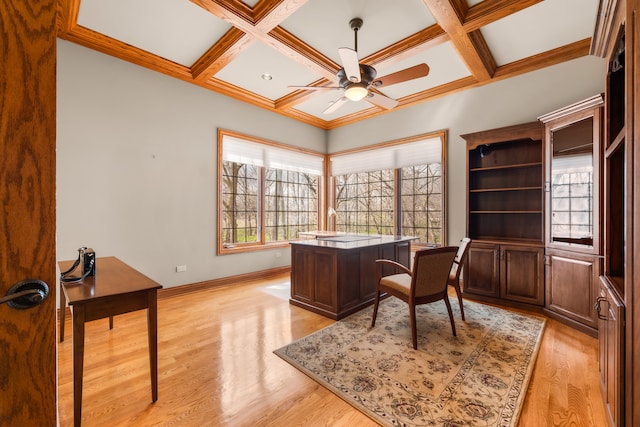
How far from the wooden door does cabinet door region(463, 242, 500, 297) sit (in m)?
3.98

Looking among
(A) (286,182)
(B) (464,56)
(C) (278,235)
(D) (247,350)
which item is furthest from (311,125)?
(D) (247,350)

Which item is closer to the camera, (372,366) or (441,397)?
(441,397)

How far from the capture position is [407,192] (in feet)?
16.5

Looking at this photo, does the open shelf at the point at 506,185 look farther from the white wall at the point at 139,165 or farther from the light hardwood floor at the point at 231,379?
the white wall at the point at 139,165

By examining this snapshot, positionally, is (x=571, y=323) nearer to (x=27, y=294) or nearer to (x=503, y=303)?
(x=503, y=303)

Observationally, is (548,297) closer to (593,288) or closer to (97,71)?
(593,288)

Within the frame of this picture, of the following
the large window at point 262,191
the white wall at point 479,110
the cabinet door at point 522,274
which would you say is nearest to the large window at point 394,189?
the white wall at point 479,110

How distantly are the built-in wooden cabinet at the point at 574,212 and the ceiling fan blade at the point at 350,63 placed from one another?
2.14m

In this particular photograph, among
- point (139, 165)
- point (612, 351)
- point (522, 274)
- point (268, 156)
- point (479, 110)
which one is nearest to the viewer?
point (612, 351)

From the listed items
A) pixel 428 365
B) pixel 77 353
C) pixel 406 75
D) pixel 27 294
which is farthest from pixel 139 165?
pixel 428 365

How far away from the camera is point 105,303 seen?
1.58m

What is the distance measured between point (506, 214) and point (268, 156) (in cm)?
379

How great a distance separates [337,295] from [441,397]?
4.59 ft

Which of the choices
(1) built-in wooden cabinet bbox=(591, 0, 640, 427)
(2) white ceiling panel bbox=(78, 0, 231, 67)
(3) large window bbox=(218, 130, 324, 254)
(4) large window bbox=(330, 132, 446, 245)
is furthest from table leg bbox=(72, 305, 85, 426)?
(4) large window bbox=(330, 132, 446, 245)
